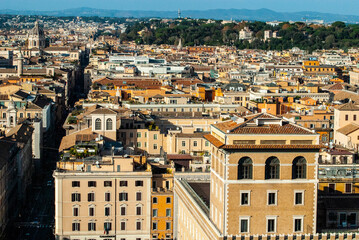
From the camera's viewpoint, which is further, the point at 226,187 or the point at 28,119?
the point at 28,119

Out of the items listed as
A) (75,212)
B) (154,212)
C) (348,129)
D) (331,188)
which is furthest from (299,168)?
(348,129)

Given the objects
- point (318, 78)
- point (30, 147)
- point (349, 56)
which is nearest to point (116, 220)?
point (30, 147)

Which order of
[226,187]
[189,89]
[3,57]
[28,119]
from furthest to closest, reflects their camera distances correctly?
1. [3,57]
2. [189,89]
3. [28,119]
4. [226,187]

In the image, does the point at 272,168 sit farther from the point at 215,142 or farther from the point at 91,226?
the point at 91,226

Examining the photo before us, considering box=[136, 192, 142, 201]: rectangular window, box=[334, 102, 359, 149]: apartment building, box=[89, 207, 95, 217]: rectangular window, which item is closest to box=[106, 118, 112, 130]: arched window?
box=[136, 192, 142, 201]: rectangular window

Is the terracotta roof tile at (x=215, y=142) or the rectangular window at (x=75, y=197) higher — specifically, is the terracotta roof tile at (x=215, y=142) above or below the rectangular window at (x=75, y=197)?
above

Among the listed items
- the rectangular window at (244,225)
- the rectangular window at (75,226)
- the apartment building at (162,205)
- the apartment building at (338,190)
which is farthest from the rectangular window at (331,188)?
the rectangular window at (75,226)

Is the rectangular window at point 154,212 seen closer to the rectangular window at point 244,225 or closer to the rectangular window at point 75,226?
the rectangular window at point 75,226

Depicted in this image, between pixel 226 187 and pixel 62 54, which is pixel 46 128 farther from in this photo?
pixel 62 54
